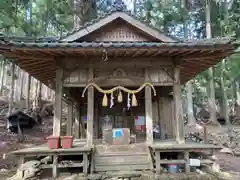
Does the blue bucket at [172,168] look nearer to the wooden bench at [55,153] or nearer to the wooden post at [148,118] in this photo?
the wooden post at [148,118]

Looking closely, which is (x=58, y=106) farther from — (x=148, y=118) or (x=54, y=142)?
(x=148, y=118)

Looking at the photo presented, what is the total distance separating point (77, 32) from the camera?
271 inches

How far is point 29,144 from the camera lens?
471 inches

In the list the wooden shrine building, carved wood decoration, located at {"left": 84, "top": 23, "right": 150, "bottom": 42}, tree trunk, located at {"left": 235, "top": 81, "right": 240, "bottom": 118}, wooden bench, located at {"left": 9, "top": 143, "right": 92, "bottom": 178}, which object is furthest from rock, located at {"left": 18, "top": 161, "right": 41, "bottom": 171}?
tree trunk, located at {"left": 235, "top": 81, "right": 240, "bottom": 118}

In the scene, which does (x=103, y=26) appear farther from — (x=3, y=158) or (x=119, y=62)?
(x=3, y=158)

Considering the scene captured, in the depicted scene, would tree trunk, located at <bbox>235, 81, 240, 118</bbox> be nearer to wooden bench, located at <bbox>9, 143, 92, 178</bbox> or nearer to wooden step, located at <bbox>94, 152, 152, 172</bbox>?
wooden step, located at <bbox>94, 152, 152, 172</bbox>

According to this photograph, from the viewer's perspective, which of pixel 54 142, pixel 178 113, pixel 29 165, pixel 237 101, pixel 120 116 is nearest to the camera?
pixel 29 165

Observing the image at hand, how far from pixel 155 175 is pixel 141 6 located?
61.3ft

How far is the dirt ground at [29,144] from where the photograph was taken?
8.28 metres

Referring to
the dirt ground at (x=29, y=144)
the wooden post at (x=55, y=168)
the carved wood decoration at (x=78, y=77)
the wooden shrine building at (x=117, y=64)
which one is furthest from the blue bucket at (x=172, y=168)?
the carved wood decoration at (x=78, y=77)

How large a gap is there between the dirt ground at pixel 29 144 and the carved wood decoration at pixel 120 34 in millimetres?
5332

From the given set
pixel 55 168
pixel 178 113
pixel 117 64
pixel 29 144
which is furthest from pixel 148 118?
pixel 29 144

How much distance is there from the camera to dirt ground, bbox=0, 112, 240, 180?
326 inches

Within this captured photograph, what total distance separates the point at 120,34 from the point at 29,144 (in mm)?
8378
